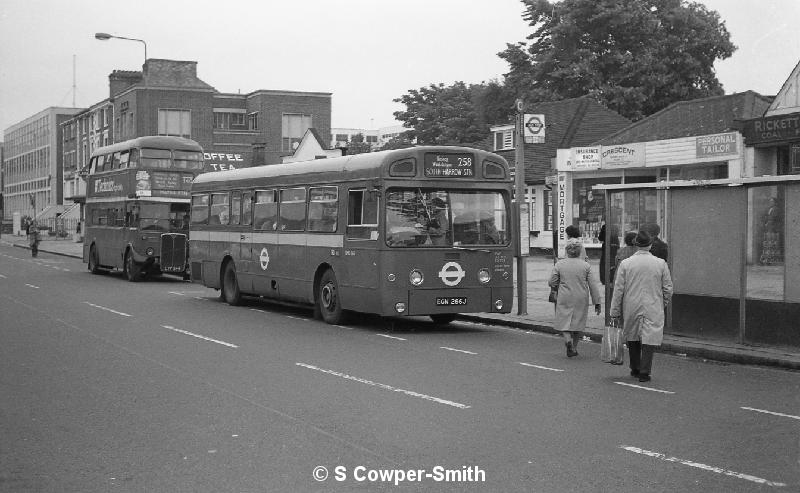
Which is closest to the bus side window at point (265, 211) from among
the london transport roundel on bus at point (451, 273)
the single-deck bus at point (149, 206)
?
the london transport roundel on bus at point (451, 273)

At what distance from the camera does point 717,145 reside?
107 feet

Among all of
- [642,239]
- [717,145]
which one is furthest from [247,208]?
[717,145]

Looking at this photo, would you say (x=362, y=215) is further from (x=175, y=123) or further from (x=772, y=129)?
(x=175, y=123)

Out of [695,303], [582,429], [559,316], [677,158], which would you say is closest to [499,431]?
[582,429]

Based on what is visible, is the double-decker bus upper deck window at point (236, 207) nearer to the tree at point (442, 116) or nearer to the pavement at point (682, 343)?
the pavement at point (682, 343)

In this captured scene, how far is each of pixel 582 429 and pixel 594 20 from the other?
43.9 metres

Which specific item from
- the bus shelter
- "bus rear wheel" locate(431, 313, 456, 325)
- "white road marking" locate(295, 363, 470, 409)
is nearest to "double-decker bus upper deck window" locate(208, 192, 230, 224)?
"bus rear wheel" locate(431, 313, 456, 325)

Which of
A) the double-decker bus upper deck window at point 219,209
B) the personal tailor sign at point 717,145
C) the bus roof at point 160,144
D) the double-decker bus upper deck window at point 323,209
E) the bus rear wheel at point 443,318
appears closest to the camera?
the double-decker bus upper deck window at point 323,209

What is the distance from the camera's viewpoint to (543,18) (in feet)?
172

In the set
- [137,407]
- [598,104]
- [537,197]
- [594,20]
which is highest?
[594,20]

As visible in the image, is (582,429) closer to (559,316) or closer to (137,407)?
(137,407)

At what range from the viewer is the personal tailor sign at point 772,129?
2680 cm

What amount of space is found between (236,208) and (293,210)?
119 inches

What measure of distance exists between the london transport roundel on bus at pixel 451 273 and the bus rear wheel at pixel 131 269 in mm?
17269
